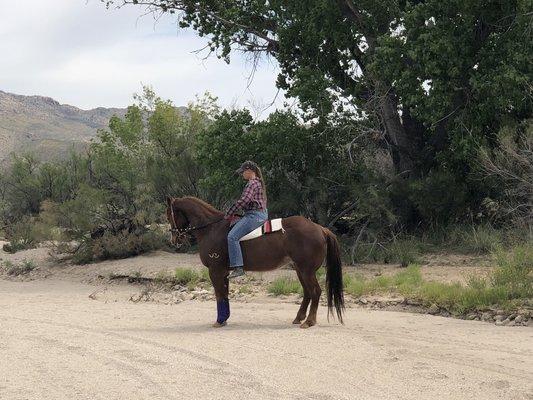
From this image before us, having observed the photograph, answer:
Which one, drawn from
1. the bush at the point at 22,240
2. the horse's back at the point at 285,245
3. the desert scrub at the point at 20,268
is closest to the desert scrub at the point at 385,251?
the horse's back at the point at 285,245

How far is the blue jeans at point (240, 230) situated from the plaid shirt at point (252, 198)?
0.32ft

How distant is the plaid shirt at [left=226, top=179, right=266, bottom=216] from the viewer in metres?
10.0

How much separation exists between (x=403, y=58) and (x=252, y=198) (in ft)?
Answer: 32.3

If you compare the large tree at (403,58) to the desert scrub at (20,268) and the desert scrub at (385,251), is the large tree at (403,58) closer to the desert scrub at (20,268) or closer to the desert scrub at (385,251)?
the desert scrub at (385,251)

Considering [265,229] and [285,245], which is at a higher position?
[265,229]

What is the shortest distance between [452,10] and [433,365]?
12.2 meters

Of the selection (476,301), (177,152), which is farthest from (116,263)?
(476,301)

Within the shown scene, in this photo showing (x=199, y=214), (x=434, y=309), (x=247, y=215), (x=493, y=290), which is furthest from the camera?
(x=434, y=309)

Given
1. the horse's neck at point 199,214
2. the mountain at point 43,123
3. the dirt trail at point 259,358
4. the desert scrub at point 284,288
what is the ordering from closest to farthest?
the dirt trail at point 259,358, the horse's neck at point 199,214, the desert scrub at point 284,288, the mountain at point 43,123

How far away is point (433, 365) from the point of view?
727 cm

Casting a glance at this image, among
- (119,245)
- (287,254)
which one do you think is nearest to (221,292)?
(287,254)

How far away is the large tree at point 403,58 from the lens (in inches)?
656

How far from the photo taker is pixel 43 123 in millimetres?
160250

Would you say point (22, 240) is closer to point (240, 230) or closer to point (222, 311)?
point (222, 311)
